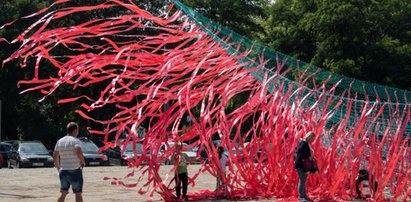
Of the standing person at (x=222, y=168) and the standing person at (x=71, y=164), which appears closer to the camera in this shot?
the standing person at (x=71, y=164)

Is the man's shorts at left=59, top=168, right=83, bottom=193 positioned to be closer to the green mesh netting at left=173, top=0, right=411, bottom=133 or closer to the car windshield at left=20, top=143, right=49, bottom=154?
the green mesh netting at left=173, top=0, right=411, bottom=133

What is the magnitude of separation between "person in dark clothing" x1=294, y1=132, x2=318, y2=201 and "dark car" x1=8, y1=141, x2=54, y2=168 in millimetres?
20875

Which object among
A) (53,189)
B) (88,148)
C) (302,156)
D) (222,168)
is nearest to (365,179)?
(302,156)

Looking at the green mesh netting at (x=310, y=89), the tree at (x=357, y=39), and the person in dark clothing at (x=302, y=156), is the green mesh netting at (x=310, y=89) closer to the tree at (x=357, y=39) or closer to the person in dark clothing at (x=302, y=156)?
the person in dark clothing at (x=302, y=156)

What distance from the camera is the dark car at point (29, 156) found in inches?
1256

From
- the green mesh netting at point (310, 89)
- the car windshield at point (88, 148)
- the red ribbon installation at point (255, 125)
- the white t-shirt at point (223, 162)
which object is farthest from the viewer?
the car windshield at point (88, 148)

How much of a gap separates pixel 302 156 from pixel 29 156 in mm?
21259

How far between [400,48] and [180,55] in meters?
22.8

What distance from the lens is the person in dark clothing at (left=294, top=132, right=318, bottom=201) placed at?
512 inches

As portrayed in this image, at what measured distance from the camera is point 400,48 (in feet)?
113

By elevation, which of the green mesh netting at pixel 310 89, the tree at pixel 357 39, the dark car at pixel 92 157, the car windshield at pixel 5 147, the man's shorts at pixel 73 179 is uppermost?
the tree at pixel 357 39

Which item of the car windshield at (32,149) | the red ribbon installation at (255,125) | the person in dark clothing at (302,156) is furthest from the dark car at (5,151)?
the person in dark clothing at (302,156)

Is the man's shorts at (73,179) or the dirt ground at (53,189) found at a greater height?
the man's shorts at (73,179)

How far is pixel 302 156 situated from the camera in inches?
512
